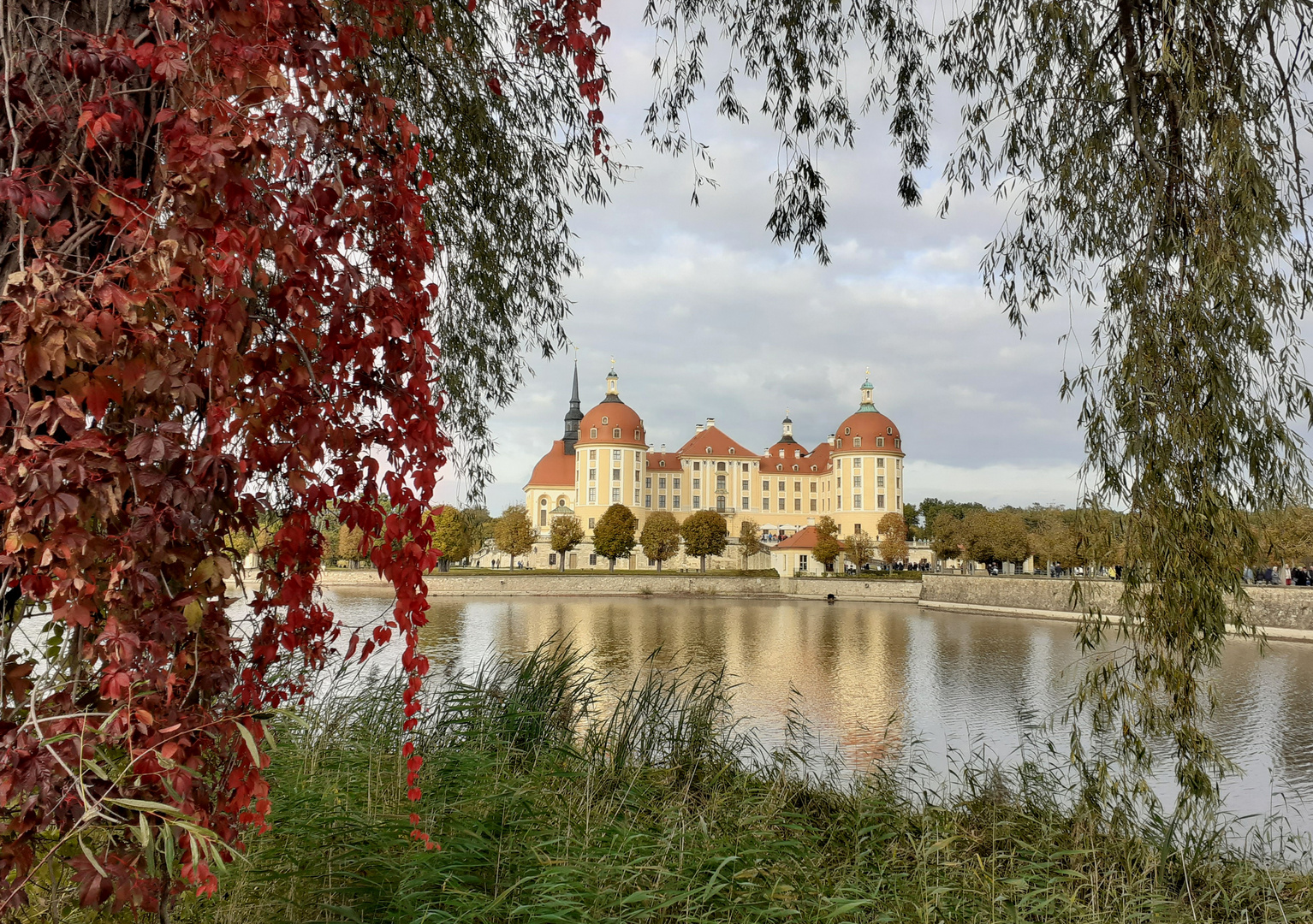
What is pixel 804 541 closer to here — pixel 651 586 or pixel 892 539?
pixel 892 539

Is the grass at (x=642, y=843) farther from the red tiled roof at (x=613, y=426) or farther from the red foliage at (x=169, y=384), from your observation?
the red tiled roof at (x=613, y=426)

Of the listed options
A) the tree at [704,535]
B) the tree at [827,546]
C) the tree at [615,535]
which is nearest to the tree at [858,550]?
the tree at [827,546]

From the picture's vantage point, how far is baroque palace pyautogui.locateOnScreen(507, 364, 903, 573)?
2403 inches

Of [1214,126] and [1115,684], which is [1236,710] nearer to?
[1115,684]

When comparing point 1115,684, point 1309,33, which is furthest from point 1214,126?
point 1115,684

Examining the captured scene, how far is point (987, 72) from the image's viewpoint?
189 inches

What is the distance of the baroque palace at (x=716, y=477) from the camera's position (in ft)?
200

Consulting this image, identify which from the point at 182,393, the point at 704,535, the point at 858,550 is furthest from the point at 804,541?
the point at 182,393

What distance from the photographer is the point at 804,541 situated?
53.2 metres

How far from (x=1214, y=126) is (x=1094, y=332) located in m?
0.91

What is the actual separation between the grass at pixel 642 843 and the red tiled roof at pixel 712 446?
2366 inches

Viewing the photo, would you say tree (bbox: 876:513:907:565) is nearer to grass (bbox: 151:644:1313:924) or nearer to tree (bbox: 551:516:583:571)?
tree (bbox: 551:516:583:571)

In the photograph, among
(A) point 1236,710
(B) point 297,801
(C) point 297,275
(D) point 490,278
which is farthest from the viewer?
(A) point 1236,710

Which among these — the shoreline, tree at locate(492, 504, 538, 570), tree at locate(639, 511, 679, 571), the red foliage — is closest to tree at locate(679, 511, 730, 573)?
tree at locate(639, 511, 679, 571)
